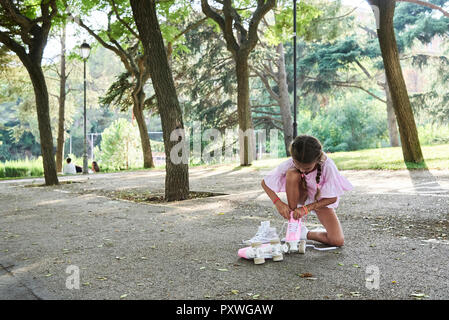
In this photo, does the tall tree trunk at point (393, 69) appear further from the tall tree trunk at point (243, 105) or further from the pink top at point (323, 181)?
the pink top at point (323, 181)

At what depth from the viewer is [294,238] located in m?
4.29

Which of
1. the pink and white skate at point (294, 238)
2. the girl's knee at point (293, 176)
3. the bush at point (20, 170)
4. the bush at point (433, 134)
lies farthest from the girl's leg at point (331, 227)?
the bush at point (433, 134)

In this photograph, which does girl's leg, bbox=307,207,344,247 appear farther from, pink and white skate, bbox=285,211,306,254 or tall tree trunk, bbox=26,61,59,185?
tall tree trunk, bbox=26,61,59,185

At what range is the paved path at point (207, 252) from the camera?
10.7 ft

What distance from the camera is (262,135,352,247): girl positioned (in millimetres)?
4020

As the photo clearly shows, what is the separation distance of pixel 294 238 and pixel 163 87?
16.9 ft

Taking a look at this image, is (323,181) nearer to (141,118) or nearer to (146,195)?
(146,195)

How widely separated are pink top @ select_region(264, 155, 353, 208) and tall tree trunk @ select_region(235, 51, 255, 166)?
1160 centimetres

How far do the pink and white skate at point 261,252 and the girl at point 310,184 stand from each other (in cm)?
39

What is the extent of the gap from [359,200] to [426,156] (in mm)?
7552

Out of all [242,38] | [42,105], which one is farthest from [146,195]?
[242,38]
